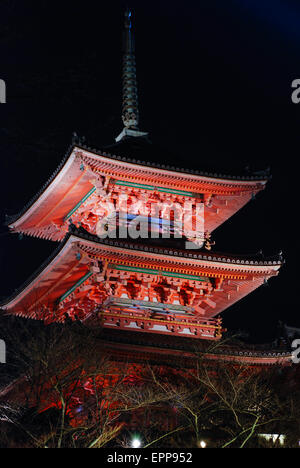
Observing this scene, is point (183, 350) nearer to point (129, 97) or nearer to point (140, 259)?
point (140, 259)

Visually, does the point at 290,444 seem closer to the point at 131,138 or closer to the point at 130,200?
the point at 130,200

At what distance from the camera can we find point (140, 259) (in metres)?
18.2

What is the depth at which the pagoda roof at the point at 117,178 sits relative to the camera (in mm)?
19219

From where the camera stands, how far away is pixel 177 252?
18.5 m

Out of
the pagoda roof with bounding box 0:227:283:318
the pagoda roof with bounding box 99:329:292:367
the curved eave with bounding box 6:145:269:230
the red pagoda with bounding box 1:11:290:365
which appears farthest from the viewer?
the curved eave with bounding box 6:145:269:230

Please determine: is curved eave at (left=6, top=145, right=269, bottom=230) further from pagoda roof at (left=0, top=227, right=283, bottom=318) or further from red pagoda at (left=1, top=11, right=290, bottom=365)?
pagoda roof at (left=0, top=227, right=283, bottom=318)

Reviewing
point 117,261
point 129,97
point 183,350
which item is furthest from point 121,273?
point 129,97

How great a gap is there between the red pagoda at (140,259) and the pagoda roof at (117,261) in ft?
0.11

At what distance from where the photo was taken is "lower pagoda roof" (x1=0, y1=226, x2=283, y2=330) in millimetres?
17875

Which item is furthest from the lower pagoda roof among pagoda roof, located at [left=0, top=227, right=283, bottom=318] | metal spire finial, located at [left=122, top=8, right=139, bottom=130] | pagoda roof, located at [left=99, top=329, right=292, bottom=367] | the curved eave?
metal spire finial, located at [left=122, top=8, right=139, bottom=130]

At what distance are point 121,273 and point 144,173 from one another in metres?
3.51

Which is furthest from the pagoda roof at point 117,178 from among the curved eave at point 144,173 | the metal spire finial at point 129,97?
the metal spire finial at point 129,97
